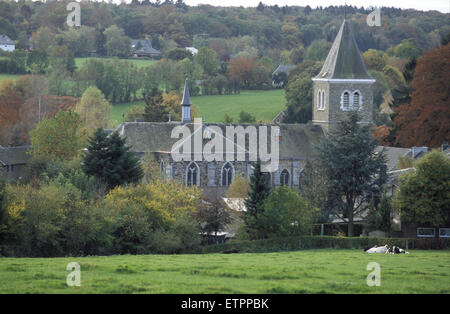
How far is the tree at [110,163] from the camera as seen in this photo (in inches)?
1953

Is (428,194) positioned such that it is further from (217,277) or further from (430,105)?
(217,277)

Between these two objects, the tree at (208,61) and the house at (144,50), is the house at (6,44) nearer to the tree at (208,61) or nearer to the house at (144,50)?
the house at (144,50)

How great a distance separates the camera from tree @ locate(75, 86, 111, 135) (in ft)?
298

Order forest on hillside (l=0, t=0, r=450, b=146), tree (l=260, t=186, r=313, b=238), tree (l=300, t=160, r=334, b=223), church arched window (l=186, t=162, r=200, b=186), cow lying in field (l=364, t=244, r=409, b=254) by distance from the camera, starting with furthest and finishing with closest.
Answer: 1. forest on hillside (l=0, t=0, r=450, b=146)
2. church arched window (l=186, t=162, r=200, b=186)
3. tree (l=300, t=160, r=334, b=223)
4. tree (l=260, t=186, r=313, b=238)
5. cow lying in field (l=364, t=244, r=409, b=254)

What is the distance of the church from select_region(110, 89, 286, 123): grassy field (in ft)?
107

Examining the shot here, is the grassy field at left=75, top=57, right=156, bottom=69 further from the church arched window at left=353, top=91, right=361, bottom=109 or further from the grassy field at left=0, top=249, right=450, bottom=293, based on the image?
the grassy field at left=0, top=249, right=450, bottom=293

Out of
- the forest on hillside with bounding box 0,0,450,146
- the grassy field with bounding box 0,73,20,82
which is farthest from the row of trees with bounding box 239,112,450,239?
the grassy field with bounding box 0,73,20,82

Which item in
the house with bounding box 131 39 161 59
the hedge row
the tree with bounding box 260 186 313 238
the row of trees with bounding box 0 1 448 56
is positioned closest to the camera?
the hedge row

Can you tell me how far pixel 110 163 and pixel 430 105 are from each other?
90.1 ft

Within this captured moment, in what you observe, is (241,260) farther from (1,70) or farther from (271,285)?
(1,70)

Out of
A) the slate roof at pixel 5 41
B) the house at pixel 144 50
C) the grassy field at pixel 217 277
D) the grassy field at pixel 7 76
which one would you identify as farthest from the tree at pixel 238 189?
the slate roof at pixel 5 41

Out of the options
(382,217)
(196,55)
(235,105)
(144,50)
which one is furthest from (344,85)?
(144,50)

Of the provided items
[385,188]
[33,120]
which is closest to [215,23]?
[33,120]

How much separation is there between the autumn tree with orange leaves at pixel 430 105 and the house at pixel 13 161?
3367 cm
